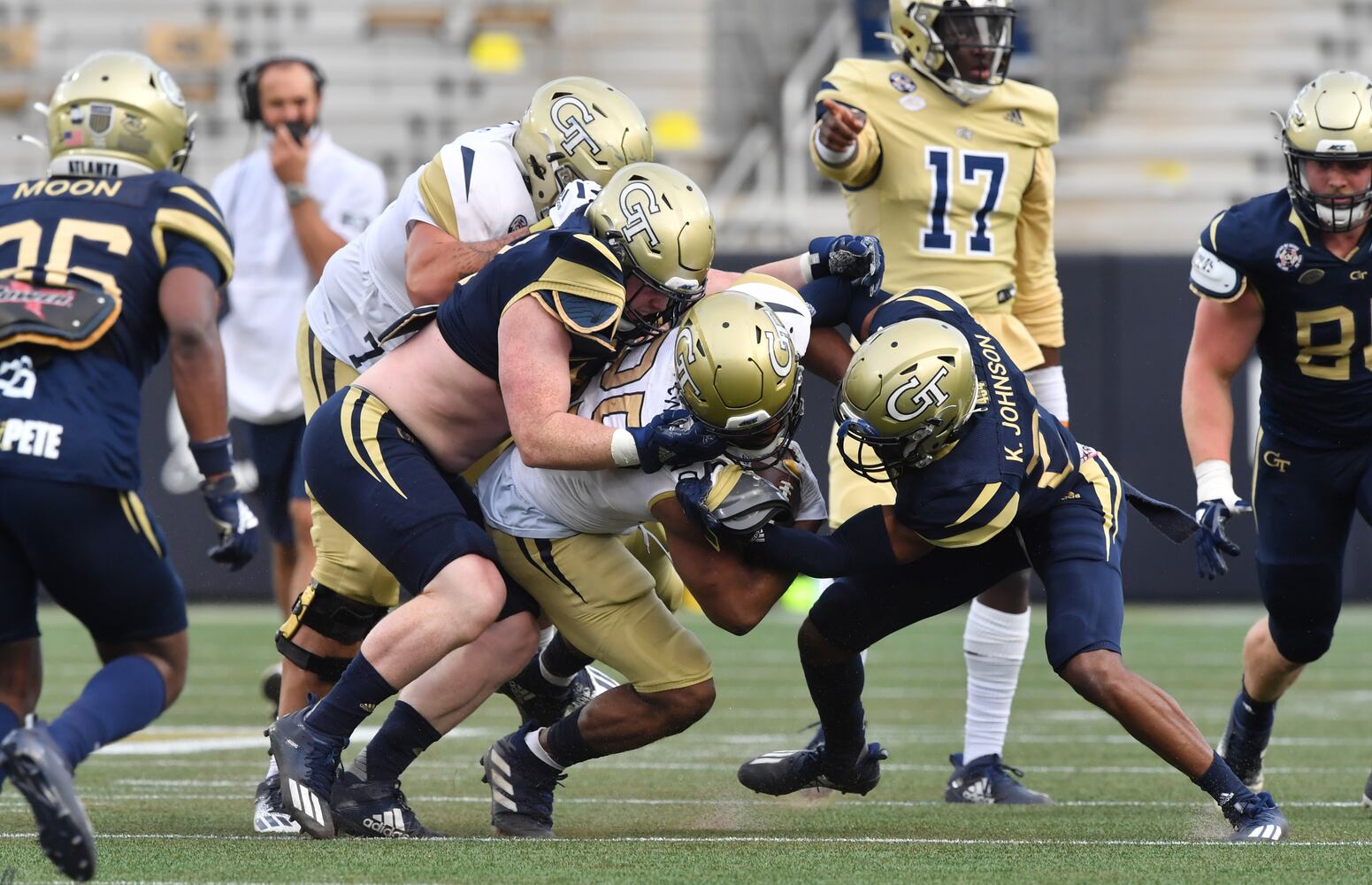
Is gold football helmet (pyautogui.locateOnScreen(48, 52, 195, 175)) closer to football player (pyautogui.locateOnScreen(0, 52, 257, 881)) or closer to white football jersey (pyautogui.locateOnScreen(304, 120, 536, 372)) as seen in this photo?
football player (pyautogui.locateOnScreen(0, 52, 257, 881))

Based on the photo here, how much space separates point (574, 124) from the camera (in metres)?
4.65

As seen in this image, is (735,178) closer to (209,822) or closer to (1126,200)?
(1126,200)

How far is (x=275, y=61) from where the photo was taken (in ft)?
23.0

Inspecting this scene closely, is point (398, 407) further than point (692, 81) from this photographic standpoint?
No

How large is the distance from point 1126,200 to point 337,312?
9813 mm

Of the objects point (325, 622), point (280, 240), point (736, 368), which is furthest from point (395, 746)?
point (280, 240)

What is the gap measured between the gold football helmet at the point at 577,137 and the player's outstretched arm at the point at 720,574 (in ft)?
2.90

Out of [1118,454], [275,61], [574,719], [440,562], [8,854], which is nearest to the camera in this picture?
[8,854]

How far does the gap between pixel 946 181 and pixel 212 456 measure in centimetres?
225

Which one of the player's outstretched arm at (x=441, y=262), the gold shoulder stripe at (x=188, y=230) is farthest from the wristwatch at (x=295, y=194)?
the gold shoulder stripe at (x=188, y=230)

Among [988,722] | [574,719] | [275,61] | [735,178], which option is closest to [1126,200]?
[735,178]

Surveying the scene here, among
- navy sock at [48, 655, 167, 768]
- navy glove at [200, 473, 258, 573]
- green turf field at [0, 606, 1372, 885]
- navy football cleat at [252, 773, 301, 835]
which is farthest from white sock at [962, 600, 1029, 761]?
navy sock at [48, 655, 167, 768]

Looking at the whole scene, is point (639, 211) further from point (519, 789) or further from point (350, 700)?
point (519, 789)

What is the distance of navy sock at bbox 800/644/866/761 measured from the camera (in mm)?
4648
